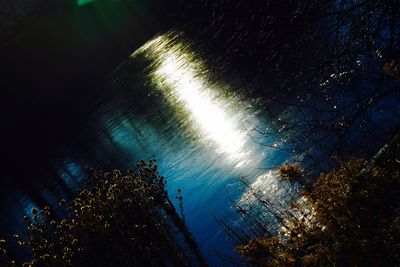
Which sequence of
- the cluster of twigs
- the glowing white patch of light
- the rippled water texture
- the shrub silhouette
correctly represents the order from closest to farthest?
the cluster of twigs → the shrub silhouette → the rippled water texture → the glowing white patch of light

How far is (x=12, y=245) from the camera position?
17.8 metres

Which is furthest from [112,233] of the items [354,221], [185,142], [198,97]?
[198,97]

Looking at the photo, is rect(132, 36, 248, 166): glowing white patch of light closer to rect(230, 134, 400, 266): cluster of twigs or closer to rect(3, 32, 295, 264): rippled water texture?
rect(3, 32, 295, 264): rippled water texture

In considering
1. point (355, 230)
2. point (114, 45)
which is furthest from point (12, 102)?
point (355, 230)

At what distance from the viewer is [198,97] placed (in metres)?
20.9

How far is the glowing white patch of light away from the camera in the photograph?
578 inches

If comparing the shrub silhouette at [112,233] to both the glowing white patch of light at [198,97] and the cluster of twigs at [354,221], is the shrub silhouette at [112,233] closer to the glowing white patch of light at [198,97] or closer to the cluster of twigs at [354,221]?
the cluster of twigs at [354,221]

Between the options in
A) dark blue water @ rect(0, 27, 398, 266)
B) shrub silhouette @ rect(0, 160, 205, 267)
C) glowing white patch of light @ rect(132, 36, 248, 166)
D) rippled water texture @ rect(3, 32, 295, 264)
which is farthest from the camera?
glowing white patch of light @ rect(132, 36, 248, 166)

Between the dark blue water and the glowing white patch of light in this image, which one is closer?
the dark blue water

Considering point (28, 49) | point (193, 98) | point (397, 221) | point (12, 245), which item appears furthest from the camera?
point (28, 49)

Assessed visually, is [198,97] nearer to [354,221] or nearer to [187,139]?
[187,139]

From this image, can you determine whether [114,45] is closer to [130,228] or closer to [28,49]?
[28,49]

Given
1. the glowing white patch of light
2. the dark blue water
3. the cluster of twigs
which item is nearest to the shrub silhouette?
the dark blue water

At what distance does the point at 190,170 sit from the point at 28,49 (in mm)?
55333
